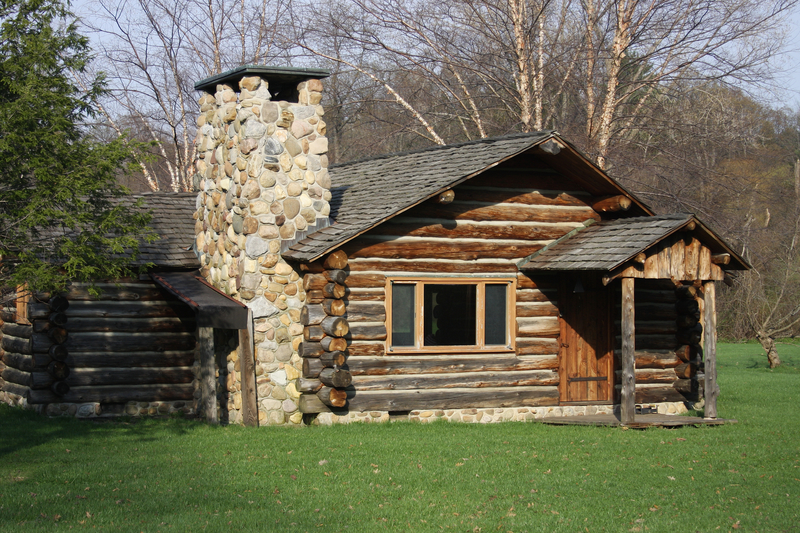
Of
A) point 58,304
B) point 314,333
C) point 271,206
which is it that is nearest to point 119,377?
point 58,304

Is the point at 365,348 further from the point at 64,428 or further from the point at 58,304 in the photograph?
the point at 58,304

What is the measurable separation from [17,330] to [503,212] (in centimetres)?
852

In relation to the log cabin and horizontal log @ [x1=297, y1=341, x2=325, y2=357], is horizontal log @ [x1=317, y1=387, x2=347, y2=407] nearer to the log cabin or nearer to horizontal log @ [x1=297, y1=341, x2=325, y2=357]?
the log cabin

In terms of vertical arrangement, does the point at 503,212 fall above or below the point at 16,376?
above

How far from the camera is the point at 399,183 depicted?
14227mm

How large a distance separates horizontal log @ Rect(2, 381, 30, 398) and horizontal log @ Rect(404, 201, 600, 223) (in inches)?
280

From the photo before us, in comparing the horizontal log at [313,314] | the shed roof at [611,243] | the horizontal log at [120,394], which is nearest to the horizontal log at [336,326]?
the horizontal log at [313,314]

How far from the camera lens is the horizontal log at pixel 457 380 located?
13273mm

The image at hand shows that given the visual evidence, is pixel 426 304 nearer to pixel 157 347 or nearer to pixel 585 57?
pixel 157 347

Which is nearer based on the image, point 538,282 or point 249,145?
point 249,145

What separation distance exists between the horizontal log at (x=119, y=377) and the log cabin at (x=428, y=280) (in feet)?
0.95

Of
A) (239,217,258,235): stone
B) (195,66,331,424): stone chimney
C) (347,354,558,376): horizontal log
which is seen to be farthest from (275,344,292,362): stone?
(239,217,258,235): stone

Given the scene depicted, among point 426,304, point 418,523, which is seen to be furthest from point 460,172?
point 418,523

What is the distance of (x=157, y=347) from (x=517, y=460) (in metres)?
7.10
